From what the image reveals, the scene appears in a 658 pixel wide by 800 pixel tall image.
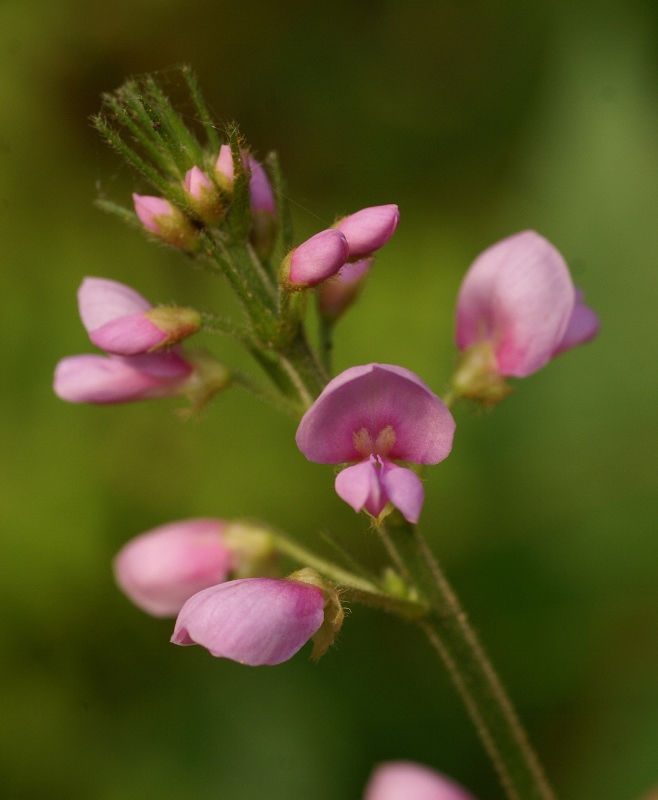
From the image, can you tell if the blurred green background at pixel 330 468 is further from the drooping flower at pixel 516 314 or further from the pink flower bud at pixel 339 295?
the drooping flower at pixel 516 314

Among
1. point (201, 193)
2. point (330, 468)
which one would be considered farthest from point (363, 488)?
point (330, 468)

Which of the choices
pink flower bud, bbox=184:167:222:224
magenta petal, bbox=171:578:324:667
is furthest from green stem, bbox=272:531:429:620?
pink flower bud, bbox=184:167:222:224

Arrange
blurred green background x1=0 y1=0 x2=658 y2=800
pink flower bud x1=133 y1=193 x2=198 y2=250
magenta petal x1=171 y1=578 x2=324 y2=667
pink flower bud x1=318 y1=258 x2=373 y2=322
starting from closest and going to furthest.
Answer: magenta petal x1=171 y1=578 x2=324 y2=667, pink flower bud x1=133 y1=193 x2=198 y2=250, pink flower bud x1=318 y1=258 x2=373 y2=322, blurred green background x1=0 y1=0 x2=658 y2=800

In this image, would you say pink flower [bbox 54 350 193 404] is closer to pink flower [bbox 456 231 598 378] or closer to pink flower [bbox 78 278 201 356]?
pink flower [bbox 78 278 201 356]

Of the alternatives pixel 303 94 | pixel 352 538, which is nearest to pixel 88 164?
pixel 303 94

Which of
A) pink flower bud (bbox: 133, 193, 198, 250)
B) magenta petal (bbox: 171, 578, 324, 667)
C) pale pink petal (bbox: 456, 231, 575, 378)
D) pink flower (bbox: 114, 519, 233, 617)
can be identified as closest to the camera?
magenta petal (bbox: 171, 578, 324, 667)

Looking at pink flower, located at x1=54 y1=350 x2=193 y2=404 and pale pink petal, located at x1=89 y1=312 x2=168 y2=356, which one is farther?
pink flower, located at x1=54 y1=350 x2=193 y2=404
